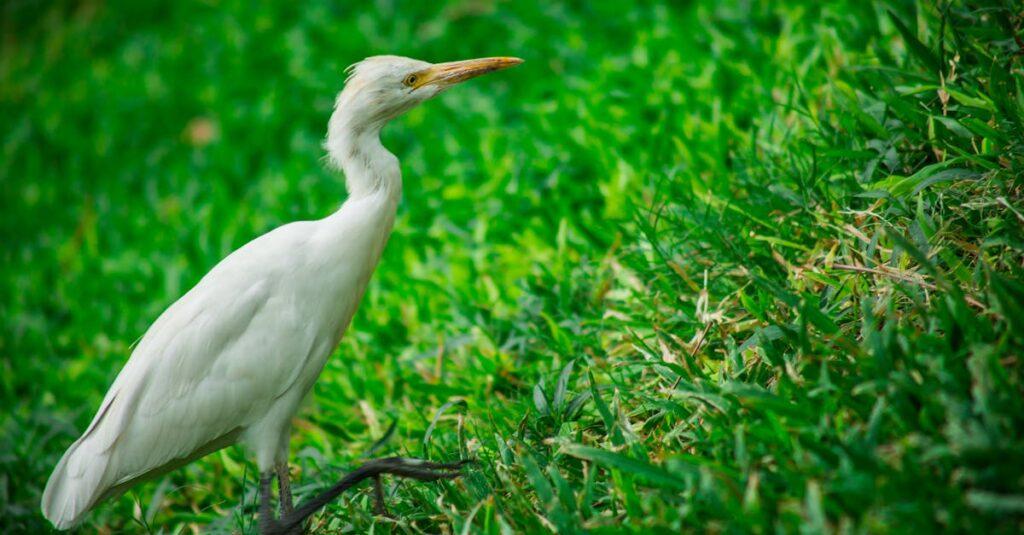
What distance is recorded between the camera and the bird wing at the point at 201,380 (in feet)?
9.53

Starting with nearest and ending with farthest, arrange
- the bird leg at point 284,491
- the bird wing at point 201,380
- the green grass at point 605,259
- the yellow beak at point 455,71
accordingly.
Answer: the green grass at point 605,259 → the bird wing at point 201,380 → the bird leg at point 284,491 → the yellow beak at point 455,71

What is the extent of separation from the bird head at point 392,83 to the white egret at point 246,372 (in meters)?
0.32

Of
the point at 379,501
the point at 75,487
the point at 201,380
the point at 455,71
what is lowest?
the point at 379,501

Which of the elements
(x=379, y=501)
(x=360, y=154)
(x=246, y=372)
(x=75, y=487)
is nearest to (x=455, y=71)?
(x=360, y=154)

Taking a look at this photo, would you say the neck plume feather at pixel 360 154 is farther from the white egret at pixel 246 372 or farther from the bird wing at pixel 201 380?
the bird wing at pixel 201 380

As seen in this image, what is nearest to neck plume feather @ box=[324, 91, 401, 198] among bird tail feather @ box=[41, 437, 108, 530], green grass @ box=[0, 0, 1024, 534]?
green grass @ box=[0, 0, 1024, 534]

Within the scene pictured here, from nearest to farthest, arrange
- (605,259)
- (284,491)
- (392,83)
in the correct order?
(284,491), (392,83), (605,259)

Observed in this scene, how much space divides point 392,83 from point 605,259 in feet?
4.18

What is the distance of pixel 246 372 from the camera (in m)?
2.89

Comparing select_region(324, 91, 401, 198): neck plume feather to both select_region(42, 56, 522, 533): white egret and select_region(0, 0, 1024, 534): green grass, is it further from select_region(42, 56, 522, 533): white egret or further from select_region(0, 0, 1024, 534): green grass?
select_region(0, 0, 1024, 534): green grass

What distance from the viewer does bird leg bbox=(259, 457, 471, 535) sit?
9.59 feet

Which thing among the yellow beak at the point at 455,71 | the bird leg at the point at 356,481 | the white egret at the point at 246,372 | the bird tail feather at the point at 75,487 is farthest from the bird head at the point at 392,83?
the bird tail feather at the point at 75,487

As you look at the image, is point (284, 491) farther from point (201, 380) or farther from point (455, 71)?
point (455, 71)

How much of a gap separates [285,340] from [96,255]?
11.7 feet
